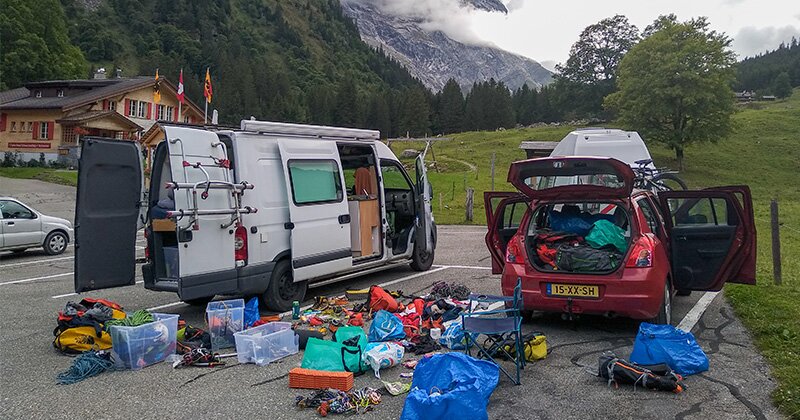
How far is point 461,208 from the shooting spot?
945 inches

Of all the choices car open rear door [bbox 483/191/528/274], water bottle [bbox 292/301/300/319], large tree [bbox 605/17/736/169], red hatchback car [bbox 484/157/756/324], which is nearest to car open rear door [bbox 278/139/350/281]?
water bottle [bbox 292/301/300/319]

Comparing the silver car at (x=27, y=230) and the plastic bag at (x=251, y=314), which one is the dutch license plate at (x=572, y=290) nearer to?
the plastic bag at (x=251, y=314)

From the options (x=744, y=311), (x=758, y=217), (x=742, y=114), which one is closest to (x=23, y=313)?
(x=744, y=311)

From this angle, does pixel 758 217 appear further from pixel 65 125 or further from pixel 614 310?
pixel 65 125

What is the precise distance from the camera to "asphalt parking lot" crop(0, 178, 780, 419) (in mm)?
4270

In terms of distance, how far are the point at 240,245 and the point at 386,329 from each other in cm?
212

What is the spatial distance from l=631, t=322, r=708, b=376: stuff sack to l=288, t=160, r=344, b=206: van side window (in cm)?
454

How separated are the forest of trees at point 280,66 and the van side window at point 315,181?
195ft

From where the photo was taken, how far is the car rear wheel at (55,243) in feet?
45.2

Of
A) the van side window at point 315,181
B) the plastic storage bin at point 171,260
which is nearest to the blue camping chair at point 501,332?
the van side window at point 315,181

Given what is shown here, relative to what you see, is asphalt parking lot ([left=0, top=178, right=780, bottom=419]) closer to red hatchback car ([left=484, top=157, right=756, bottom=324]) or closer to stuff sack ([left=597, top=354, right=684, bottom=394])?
stuff sack ([left=597, top=354, right=684, bottom=394])

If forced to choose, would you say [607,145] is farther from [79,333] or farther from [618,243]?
[79,333]

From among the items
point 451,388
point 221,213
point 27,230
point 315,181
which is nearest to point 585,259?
point 451,388

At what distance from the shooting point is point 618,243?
6383 mm
